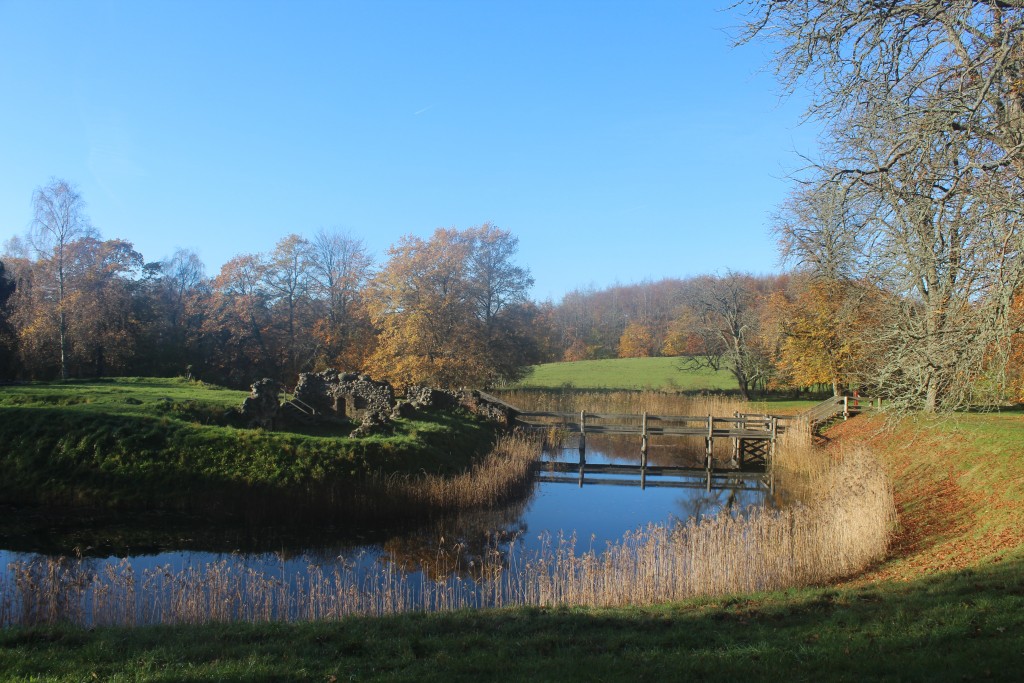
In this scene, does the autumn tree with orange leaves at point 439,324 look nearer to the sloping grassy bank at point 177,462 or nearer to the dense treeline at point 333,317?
the dense treeline at point 333,317

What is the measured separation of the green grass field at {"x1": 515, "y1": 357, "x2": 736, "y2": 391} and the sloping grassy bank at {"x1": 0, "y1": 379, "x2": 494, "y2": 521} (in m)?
29.6

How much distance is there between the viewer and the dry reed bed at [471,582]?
8.26m

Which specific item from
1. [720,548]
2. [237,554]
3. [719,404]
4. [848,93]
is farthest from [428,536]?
[719,404]

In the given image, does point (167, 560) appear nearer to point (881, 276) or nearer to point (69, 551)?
point (69, 551)

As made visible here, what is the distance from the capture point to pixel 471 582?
1134cm

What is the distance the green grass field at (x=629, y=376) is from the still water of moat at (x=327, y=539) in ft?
95.0

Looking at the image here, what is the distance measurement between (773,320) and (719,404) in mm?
5236

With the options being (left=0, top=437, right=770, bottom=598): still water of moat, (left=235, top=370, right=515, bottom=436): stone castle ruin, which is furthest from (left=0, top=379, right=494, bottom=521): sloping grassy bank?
(left=235, top=370, right=515, bottom=436): stone castle ruin

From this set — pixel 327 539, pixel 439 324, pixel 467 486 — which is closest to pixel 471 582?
pixel 327 539

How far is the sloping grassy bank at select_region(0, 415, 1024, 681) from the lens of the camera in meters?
5.32

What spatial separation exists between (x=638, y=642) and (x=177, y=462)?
1259cm

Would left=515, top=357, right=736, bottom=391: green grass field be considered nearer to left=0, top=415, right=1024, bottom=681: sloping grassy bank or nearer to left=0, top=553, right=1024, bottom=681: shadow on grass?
left=0, top=415, right=1024, bottom=681: sloping grassy bank

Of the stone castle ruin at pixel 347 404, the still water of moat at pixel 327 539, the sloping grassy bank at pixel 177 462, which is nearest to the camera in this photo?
the still water of moat at pixel 327 539

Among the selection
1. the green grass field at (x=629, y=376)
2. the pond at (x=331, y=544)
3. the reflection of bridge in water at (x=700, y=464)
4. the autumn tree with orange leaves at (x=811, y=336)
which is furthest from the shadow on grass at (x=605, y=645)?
the green grass field at (x=629, y=376)
